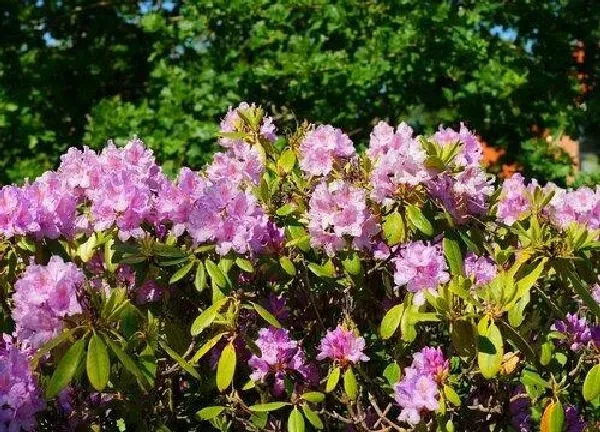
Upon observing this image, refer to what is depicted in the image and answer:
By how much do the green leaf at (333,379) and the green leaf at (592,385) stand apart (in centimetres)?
69

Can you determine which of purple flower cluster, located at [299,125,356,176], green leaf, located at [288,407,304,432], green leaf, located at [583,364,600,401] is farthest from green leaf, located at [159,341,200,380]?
green leaf, located at [583,364,600,401]

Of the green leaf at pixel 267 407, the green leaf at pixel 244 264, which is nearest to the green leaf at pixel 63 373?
the green leaf at pixel 244 264

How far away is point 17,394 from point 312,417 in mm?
772

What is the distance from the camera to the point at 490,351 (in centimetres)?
225

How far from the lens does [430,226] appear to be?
2.44m

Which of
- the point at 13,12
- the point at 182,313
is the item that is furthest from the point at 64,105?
the point at 182,313

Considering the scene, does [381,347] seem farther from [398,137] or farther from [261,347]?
[398,137]

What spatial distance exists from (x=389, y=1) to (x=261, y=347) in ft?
13.1

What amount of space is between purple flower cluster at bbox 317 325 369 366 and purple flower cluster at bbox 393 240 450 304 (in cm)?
20

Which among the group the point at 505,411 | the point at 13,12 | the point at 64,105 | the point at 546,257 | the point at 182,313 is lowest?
the point at 64,105

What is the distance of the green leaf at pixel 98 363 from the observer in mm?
2000

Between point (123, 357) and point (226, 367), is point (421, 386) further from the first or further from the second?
point (123, 357)

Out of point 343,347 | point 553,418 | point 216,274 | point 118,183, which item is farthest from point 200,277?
point 553,418

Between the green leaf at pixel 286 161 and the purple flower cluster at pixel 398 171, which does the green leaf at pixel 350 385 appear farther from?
the green leaf at pixel 286 161
